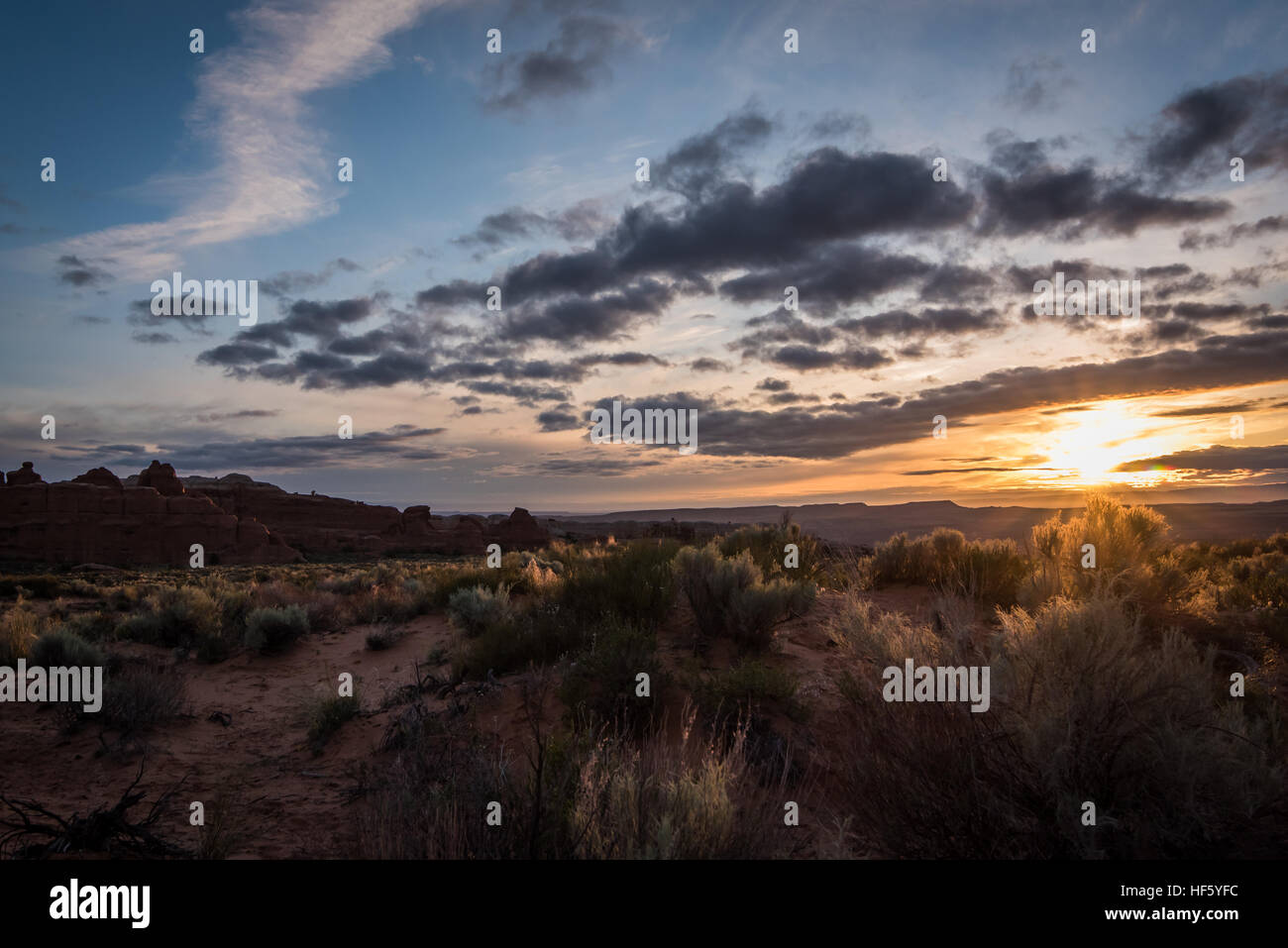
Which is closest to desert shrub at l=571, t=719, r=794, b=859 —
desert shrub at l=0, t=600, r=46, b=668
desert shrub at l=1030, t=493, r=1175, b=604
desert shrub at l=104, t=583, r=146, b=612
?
desert shrub at l=1030, t=493, r=1175, b=604

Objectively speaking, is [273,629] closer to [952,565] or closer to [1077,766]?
[952,565]

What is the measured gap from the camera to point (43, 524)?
57344 millimetres

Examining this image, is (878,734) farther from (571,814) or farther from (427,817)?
(427,817)

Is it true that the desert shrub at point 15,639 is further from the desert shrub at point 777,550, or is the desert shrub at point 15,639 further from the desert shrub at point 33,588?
the desert shrub at point 33,588

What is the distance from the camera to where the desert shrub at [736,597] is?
334 inches

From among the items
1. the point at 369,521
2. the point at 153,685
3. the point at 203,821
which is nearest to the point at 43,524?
the point at 369,521

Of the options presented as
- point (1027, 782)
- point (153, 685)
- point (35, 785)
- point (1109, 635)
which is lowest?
point (35, 785)

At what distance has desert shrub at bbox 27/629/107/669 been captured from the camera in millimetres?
9297

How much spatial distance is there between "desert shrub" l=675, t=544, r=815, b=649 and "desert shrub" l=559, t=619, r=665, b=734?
181 cm

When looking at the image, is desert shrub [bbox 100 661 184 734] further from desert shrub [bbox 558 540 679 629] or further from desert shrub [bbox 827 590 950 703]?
desert shrub [bbox 827 590 950 703]

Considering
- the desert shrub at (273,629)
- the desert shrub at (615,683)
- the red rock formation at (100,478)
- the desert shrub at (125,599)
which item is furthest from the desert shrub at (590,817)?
the red rock formation at (100,478)

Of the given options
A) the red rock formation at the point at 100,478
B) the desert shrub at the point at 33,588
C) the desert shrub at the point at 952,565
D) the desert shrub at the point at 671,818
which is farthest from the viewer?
the red rock formation at the point at 100,478

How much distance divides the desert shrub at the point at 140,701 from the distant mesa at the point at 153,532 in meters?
56.6
